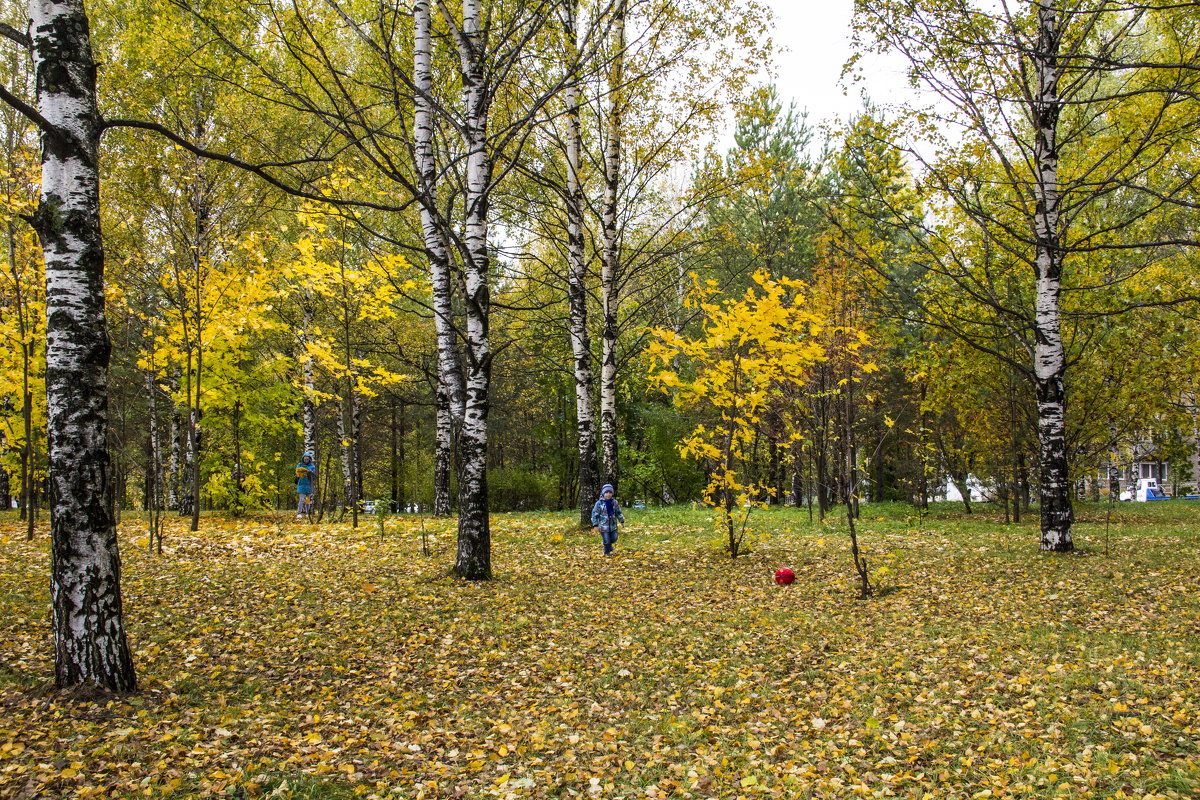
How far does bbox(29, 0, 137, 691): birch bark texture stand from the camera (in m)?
4.11

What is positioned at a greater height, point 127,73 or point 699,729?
point 127,73

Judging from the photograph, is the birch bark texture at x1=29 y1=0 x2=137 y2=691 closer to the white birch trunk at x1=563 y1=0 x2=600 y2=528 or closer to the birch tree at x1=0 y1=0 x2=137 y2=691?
the birch tree at x1=0 y1=0 x2=137 y2=691

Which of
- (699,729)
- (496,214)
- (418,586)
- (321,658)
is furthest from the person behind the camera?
(496,214)

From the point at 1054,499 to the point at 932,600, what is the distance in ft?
9.68

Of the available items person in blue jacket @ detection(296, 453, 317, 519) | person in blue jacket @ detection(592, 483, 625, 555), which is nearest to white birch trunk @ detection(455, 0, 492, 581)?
person in blue jacket @ detection(592, 483, 625, 555)

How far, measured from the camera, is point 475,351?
25.5 ft

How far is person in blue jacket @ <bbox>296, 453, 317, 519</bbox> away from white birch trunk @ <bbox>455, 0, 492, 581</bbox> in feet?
25.9

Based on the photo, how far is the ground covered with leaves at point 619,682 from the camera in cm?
372

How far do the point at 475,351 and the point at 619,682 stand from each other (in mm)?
4013

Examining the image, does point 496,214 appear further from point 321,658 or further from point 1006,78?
point 321,658

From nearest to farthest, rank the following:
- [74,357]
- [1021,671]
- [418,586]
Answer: [74,357] → [1021,671] → [418,586]

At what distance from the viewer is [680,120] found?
41.4 ft

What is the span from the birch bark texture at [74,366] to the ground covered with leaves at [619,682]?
45 centimetres

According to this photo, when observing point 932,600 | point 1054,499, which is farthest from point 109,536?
point 1054,499
